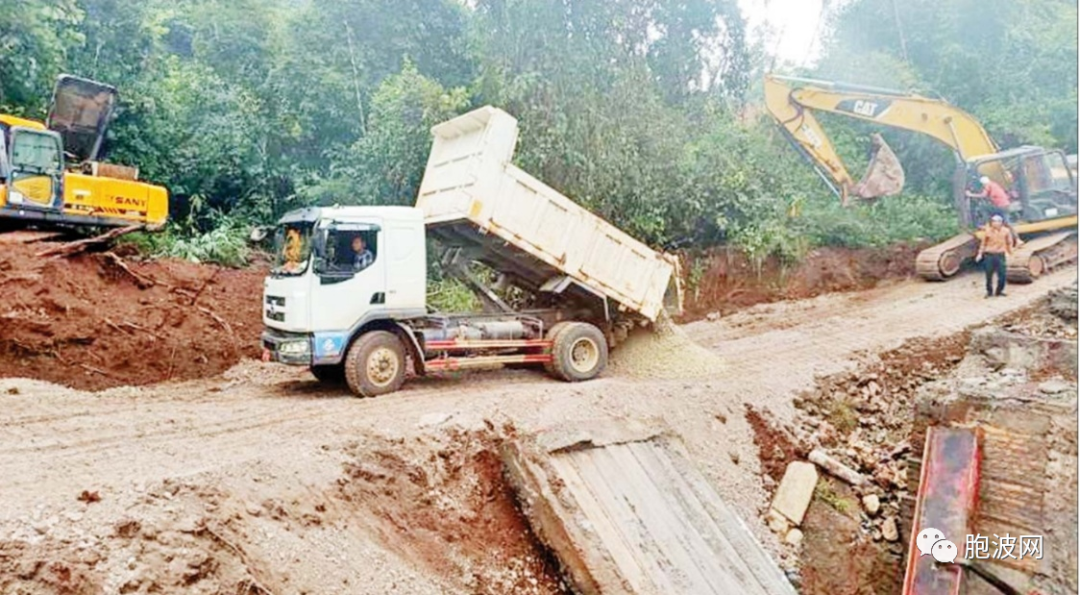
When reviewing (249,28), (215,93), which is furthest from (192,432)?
(249,28)

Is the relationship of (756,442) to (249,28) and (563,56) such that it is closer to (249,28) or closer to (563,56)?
(563,56)

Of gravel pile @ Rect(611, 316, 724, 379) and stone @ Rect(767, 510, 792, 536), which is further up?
gravel pile @ Rect(611, 316, 724, 379)

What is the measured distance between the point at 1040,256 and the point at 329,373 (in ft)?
38.1

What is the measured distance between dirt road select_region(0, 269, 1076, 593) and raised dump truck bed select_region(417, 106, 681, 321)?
1.17 meters

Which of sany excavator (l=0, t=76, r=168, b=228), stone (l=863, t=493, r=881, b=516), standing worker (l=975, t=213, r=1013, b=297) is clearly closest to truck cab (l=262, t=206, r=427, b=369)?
sany excavator (l=0, t=76, r=168, b=228)

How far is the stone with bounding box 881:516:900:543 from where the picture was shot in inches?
266

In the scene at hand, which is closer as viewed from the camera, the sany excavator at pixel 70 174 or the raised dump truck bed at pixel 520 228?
the raised dump truck bed at pixel 520 228

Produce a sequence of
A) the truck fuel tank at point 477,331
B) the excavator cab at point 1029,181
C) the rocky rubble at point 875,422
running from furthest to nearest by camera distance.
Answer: the excavator cab at point 1029,181, the truck fuel tank at point 477,331, the rocky rubble at point 875,422

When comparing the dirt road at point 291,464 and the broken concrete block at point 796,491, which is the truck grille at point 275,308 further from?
the broken concrete block at point 796,491

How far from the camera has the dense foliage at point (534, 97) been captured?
1160 cm

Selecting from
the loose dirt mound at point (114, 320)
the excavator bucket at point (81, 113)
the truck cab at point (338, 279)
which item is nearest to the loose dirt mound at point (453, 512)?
the truck cab at point (338, 279)

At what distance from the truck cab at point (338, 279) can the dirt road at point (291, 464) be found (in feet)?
2.15

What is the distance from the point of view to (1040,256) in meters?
12.4

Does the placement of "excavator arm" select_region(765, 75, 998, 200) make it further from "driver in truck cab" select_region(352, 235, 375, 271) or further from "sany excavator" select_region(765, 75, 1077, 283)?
"driver in truck cab" select_region(352, 235, 375, 271)
